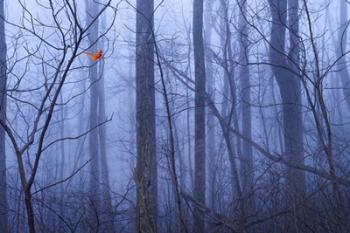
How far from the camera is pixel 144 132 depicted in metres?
5.25

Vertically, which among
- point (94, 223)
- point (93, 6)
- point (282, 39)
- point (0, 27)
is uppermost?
point (93, 6)

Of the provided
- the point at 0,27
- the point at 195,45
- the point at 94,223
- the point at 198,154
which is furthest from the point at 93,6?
the point at 94,223

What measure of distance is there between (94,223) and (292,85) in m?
4.18

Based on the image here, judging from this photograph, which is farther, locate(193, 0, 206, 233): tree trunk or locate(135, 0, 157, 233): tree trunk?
locate(193, 0, 206, 233): tree trunk

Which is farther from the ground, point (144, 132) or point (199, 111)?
point (199, 111)

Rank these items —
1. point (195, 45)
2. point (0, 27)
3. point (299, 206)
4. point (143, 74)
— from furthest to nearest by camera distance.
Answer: point (0, 27), point (195, 45), point (143, 74), point (299, 206)

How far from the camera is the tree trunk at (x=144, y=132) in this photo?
448 centimetres

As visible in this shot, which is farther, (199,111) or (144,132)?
(199,111)

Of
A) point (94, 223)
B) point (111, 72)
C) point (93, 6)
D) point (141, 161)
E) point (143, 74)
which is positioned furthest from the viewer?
point (111, 72)

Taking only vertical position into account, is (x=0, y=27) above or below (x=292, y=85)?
above

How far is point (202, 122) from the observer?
7969 mm

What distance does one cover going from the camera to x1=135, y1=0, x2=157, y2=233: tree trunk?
14.7ft

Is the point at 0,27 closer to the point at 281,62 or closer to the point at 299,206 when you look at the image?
the point at 281,62

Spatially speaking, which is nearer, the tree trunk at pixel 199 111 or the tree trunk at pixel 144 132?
the tree trunk at pixel 144 132
